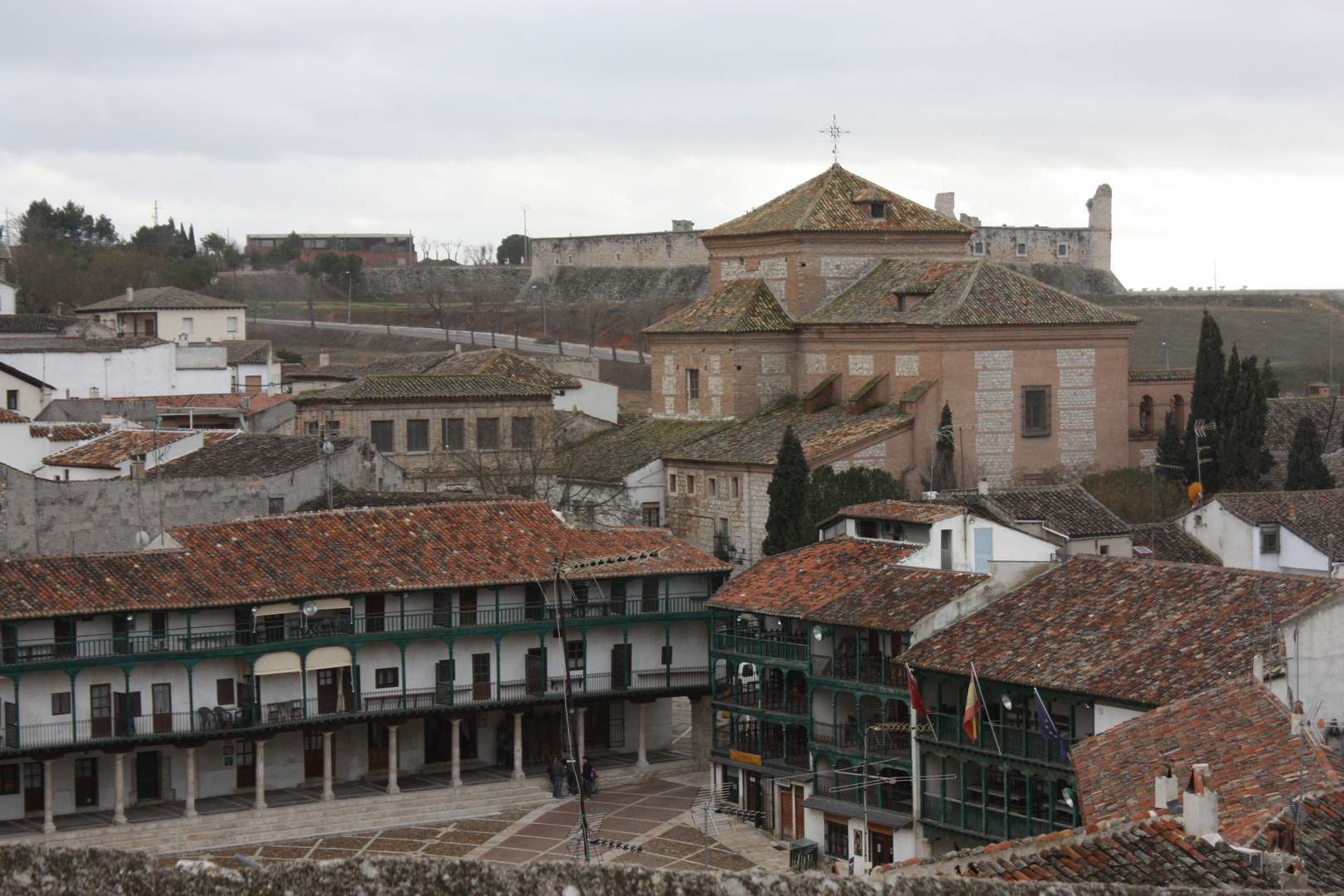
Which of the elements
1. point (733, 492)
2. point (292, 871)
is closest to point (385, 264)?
point (733, 492)

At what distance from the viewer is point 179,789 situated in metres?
33.6

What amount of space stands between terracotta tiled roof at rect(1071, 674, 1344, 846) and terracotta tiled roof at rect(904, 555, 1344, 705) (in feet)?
5.39

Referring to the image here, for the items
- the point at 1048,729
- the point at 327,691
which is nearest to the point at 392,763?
the point at 327,691

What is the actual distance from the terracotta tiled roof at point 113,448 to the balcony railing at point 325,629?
12289mm

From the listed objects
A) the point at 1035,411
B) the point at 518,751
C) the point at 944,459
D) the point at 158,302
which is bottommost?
the point at 518,751

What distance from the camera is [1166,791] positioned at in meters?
18.1

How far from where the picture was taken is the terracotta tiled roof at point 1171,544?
Answer: 3872 cm

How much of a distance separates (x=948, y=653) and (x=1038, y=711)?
110 inches

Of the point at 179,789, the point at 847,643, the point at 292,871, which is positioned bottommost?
the point at 179,789

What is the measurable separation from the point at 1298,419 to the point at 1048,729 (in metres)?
28.6

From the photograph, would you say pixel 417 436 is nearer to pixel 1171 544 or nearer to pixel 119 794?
pixel 119 794

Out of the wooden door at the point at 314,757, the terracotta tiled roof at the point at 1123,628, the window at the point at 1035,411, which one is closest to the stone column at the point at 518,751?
the wooden door at the point at 314,757

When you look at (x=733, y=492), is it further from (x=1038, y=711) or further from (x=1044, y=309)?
(x=1038, y=711)

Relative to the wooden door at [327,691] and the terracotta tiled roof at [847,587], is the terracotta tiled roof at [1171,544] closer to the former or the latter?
the terracotta tiled roof at [847,587]
